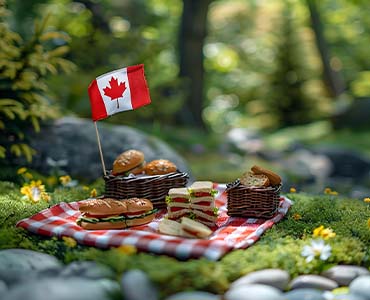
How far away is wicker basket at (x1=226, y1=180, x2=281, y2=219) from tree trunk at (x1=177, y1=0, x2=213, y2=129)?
26.0ft

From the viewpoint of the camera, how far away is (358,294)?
127 inches

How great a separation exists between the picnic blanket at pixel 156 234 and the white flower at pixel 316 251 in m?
0.40

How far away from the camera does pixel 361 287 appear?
3.25 m

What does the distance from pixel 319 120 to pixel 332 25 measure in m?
5.82

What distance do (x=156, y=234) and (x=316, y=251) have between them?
1018 mm

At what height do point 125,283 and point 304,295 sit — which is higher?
point 125,283

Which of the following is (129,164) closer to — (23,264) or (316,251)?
(23,264)

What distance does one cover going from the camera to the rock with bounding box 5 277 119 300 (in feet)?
9.46

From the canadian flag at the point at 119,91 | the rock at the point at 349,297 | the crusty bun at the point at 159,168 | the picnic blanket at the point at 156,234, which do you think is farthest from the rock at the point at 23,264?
the rock at the point at 349,297

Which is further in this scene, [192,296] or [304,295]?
[304,295]

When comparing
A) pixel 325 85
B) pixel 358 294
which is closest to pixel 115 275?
pixel 358 294

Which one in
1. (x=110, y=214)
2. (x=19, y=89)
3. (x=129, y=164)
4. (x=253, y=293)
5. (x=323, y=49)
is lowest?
(x=323, y=49)

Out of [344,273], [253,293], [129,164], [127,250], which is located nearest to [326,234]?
[344,273]

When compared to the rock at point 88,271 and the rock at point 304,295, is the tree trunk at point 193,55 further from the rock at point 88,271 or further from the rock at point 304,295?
the rock at point 304,295
